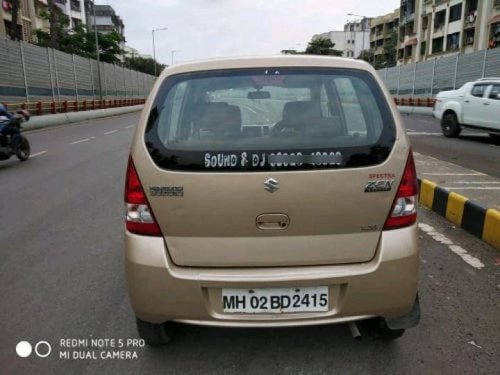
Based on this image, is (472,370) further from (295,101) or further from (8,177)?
(8,177)

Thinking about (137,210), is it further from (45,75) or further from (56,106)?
(45,75)

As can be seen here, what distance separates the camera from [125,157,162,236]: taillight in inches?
98.5

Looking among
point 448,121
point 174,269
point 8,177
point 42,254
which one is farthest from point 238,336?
point 448,121

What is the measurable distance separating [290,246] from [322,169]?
432 millimetres

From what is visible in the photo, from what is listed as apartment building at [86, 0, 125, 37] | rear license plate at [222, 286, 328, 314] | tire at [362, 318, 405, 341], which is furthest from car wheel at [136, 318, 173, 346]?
apartment building at [86, 0, 125, 37]

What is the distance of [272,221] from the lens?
2428 millimetres

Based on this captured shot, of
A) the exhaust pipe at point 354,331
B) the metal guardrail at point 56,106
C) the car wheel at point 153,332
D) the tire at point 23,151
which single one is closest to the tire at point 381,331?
the exhaust pipe at point 354,331

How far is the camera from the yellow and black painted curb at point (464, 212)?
4695 millimetres

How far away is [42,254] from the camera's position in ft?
15.0

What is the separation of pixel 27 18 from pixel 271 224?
53.5 meters

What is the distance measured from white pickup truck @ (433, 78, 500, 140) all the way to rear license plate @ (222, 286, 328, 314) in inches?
489

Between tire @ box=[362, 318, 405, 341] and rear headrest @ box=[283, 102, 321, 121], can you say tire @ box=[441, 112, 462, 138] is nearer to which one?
tire @ box=[362, 318, 405, 341]

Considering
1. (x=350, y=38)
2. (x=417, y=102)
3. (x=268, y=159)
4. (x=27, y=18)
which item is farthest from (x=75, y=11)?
(x=268, y=159)

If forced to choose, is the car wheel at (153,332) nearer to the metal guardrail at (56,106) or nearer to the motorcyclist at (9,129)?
the motorcyclist at (9,129)
